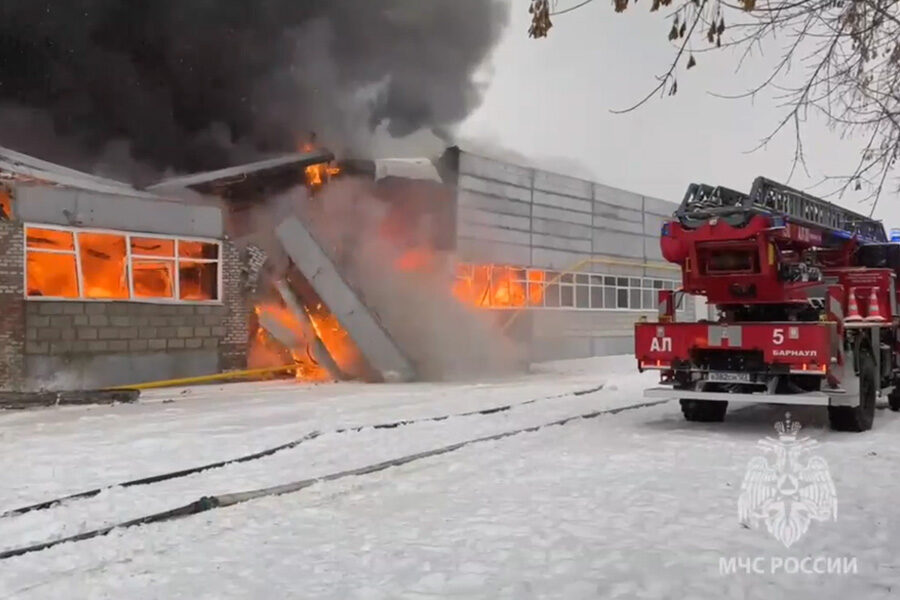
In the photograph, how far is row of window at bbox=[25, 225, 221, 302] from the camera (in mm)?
13781

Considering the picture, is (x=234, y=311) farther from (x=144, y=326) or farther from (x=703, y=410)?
(x=703, y=410)

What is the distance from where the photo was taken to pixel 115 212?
14.5 metres

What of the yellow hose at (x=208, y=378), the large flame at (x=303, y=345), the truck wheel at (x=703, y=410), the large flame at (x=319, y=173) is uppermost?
the large flame at (x=319, y=173)

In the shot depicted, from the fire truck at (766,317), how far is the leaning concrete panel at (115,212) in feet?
31.4

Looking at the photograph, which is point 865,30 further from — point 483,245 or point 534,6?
point 483,245

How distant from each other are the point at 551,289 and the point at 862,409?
14785 millimetres

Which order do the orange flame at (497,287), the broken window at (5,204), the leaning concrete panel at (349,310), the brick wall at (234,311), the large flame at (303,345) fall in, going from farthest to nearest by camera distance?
the orange flame at (497,287) → the large flame at (303,345) → the brick wall at (234,311) → the leaning concrete panel at (349,310) → the broken window at (5,204)

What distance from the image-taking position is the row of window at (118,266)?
13.8 meters

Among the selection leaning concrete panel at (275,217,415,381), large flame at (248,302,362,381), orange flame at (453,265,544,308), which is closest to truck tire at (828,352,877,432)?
leaning concrete panel at (275,217,415,381)

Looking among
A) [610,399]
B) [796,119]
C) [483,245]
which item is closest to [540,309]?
[483,245]

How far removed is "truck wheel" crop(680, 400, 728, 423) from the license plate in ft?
3.46

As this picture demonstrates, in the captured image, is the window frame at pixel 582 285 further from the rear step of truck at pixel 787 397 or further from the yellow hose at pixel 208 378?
the rear step of truck at pixel 787 397

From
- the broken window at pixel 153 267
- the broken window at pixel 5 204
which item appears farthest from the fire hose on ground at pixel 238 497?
the broken window at pixel 5 204

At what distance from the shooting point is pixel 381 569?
4293 millimetres
